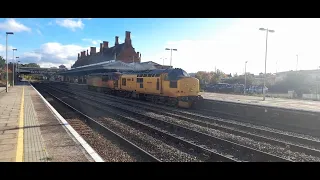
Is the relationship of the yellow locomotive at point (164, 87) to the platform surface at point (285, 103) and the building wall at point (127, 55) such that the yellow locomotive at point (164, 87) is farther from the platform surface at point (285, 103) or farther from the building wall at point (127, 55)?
the building wall at point (127, 55)

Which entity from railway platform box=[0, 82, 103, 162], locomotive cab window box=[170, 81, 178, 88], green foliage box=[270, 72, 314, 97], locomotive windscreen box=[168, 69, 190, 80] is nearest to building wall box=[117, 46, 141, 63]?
green foliage box=[270, 72, 314, 97]

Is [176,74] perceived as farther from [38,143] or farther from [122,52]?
[122,52]

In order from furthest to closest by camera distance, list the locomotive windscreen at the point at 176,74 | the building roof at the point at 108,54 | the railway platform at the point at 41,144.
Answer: the building roof at the point at 108,54 → the locomotive windscreen at the point at 176,74 → the railway platform at the point at 41,144

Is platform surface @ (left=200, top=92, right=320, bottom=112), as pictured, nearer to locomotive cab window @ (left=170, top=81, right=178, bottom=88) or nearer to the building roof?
locomotive cab window @ (left=170, top=81, right=178, bottom=88)

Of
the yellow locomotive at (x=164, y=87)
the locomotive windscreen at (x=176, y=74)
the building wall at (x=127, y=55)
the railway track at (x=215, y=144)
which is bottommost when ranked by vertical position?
the railway track at (x=215, y=144)

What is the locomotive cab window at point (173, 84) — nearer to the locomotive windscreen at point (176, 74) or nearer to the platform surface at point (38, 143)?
the locomotive windscreen at point (176, 74)

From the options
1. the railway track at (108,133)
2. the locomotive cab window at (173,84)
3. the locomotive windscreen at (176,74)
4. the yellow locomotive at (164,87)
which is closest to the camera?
the railway track at (108,133)

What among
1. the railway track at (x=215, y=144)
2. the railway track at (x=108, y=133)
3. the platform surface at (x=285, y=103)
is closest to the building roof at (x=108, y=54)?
the platform surface at (x=285, y=103)

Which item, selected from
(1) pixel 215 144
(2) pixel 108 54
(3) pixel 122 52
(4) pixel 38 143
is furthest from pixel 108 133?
(2) pixel 108 54

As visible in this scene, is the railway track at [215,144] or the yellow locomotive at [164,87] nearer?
the railway track at [215,144]

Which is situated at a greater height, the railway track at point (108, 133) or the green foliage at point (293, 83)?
the green foliage at point (293, 83)
